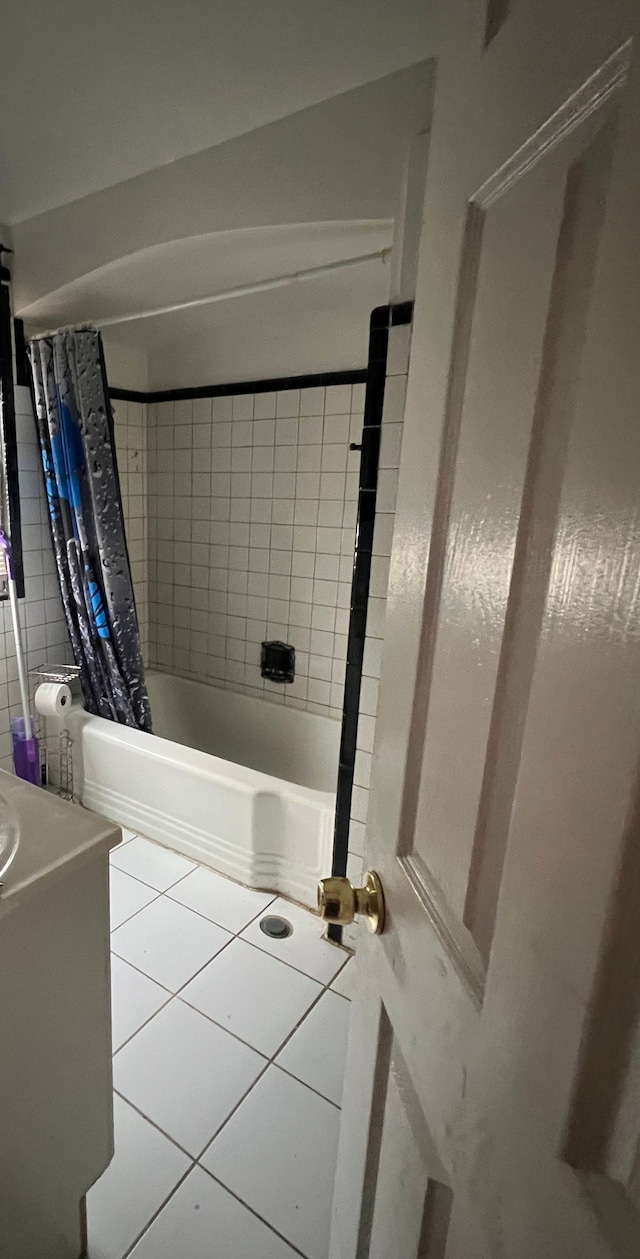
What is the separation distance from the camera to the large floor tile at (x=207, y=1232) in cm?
106

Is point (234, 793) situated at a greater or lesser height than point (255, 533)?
lesser

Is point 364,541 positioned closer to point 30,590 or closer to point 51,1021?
point 51,1021

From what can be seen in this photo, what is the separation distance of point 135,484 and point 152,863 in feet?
6.40

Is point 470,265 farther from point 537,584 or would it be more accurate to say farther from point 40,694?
point 40,694

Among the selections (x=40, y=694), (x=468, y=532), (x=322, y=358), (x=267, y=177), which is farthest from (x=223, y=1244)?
(x=322, y=358)

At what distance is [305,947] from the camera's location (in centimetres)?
176

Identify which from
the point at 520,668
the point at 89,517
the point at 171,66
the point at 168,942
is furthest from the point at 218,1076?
the point at 171,66

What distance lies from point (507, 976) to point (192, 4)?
170 cm

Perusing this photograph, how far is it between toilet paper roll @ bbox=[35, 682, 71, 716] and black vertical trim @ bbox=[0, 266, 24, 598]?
0.41m

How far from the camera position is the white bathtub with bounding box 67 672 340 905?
1.89 metres

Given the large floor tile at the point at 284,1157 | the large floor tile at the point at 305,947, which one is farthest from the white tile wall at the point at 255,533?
the large floor tile at the point at 284,1157

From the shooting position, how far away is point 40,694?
228 cm

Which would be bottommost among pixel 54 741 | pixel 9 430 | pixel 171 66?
pixel 54 741

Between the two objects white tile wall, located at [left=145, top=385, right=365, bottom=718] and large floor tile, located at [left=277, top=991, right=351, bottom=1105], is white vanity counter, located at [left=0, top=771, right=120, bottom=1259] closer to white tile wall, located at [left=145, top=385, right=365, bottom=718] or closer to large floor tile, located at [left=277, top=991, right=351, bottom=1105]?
large floor tile, located at [left=277, top=991, right=351, bottom=1105]
